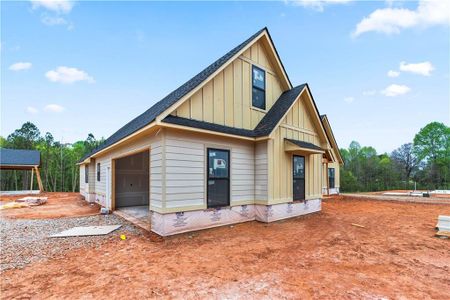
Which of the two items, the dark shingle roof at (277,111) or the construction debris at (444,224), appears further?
the dark shingle roof at (277,111)

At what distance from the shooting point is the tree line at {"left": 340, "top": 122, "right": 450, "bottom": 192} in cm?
2984

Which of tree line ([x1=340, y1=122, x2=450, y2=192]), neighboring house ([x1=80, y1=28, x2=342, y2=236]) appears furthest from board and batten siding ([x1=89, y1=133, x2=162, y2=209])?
tree line ([x1=340, y1=122, x2=450, y2=192])

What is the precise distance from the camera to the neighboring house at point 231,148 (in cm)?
588

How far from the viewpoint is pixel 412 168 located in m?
40.0

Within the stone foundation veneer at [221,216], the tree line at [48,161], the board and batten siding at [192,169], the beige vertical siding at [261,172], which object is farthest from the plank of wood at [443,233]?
the tree line at [48,161]

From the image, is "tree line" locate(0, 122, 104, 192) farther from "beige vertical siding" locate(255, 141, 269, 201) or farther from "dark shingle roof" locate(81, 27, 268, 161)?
"beige vertical siding" locate(255, 141, 269, 201)

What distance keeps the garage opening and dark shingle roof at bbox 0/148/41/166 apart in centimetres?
1275

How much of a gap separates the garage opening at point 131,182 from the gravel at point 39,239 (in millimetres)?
2659

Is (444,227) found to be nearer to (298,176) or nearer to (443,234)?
(443,234)

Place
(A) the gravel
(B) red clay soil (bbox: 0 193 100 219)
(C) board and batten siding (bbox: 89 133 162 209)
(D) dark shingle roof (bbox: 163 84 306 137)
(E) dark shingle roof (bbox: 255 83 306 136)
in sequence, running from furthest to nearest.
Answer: (B) red clay soil (bbox: 0 193 100 219) < (E) dark shingle roof (bbox: 255 83 306 136) < (D) dark shingle roof (bbox: 163 84 306 137) < (C) board and batten siding (bbox: 89 133 162 209) < (A) the gravel

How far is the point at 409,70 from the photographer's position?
17375 mm

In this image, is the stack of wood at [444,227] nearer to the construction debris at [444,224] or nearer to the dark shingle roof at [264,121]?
the construction debris at [444,224]

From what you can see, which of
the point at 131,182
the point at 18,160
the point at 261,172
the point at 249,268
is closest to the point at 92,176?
the point at 131,182

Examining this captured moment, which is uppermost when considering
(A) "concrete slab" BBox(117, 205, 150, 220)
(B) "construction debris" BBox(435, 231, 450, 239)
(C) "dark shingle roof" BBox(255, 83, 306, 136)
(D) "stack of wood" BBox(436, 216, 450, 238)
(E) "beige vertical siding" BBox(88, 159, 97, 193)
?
(C) "dark shingle roof" BBox(255, 83, 306, 136)
